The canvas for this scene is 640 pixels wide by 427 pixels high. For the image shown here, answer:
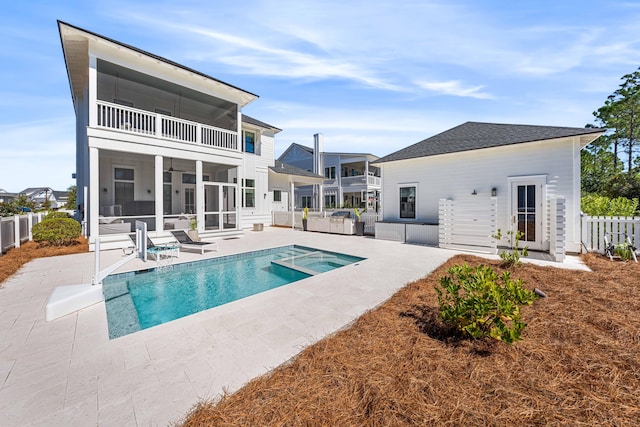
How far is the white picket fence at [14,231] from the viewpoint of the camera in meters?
8.18

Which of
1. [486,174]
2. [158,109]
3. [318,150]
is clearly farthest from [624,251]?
[318,150]

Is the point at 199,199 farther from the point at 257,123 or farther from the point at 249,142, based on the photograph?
the point at 257,123

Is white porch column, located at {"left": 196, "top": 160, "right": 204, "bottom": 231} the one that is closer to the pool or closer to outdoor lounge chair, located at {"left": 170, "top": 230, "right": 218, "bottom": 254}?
outdoor lounge chair, located at {"left": 170, "top": 230, "right": 218, "bottom": 254}

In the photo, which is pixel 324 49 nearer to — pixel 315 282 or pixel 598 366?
pixel 315 282

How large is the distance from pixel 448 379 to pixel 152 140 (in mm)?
12144

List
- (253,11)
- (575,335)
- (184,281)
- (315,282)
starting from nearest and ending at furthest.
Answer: (575,335) < (315,282) < (184,281) < (253,11)

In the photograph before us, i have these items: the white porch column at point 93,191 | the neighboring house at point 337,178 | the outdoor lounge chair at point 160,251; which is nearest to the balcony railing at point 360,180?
the neighboring house at point 337,178

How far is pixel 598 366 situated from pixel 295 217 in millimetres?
15382

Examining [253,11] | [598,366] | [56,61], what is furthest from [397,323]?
[56,61]

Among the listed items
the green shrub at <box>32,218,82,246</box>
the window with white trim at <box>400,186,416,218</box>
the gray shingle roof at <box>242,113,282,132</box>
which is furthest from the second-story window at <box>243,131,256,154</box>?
the window with white trim at <box>400,186,416,218</box>

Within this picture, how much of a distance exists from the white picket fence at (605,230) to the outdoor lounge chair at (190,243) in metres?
12.9

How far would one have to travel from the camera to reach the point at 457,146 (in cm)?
1049

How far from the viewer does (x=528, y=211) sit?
894cm

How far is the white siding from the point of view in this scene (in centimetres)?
835
